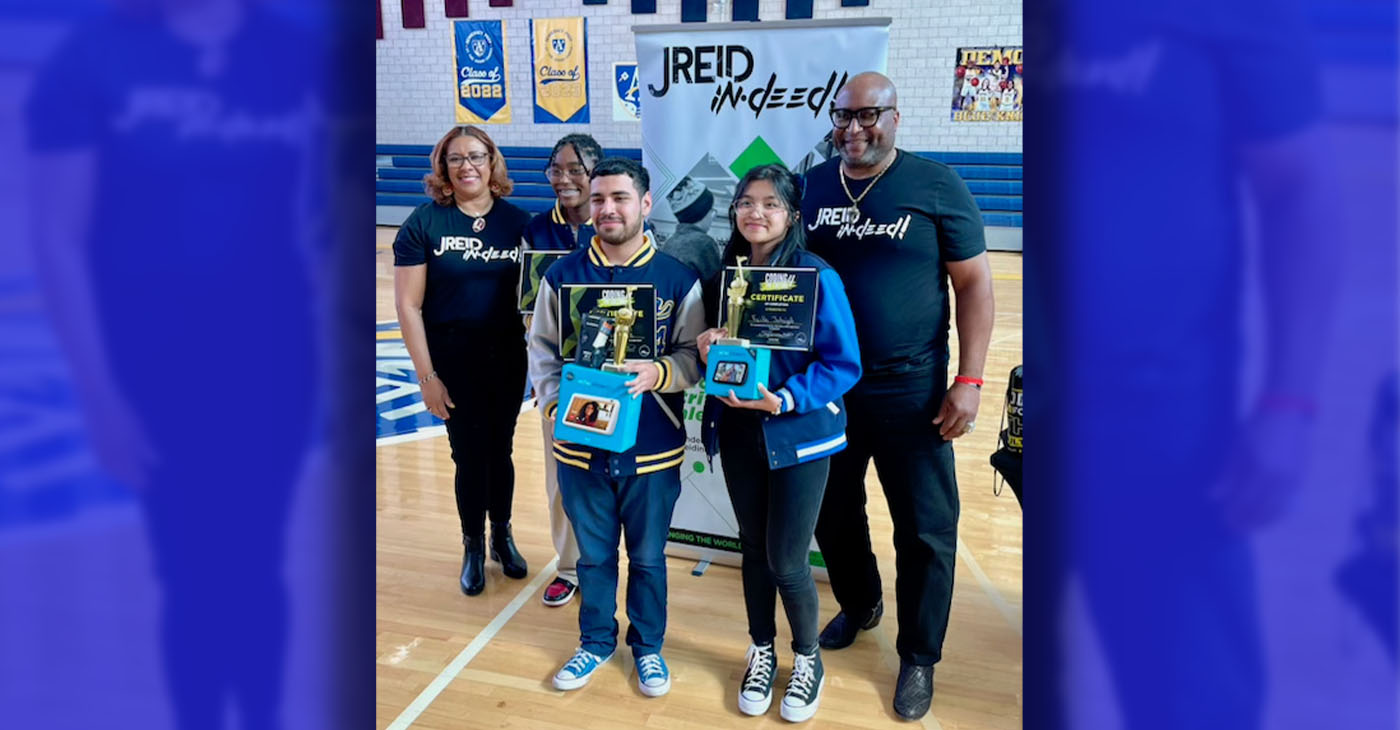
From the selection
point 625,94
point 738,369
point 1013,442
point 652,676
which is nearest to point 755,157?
point 738,369

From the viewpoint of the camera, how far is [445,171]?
10.1 ft

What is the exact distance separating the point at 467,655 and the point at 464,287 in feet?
4.19

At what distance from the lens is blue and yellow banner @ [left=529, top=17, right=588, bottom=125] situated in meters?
12.4

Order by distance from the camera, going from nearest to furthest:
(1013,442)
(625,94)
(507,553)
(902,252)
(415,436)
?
(902,252) → (1013,442) → (507,553) → (415,436) → (625,94)

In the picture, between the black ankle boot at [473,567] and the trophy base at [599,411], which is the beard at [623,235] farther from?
the black ankle boot at [473,567]
